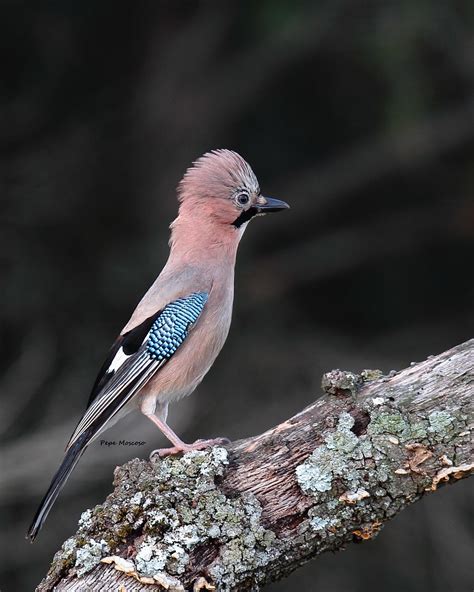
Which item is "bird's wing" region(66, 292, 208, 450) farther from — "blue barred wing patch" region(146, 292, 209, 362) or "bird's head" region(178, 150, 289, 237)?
"bird's head" region(178, 150, 289, 237)

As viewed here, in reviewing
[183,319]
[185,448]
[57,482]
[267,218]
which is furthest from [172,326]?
[267,218]

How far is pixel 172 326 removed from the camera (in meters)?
4.64

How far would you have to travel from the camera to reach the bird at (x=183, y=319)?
14.3 ft

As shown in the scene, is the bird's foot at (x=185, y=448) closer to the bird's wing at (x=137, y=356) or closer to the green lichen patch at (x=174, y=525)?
the bird's wing at (x=137, y=356)

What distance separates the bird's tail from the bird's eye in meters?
1.43

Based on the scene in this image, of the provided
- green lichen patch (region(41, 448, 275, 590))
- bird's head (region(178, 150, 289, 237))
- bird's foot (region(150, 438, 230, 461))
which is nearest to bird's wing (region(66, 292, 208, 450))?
bird's foot (region(150, 438, 230, 461))

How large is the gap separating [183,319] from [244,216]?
2.41 feet

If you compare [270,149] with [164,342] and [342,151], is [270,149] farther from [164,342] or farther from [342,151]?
[164,342]

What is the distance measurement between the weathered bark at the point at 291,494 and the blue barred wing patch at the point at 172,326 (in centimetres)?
114

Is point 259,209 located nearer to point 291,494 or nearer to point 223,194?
point 223,194

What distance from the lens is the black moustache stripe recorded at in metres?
5.13

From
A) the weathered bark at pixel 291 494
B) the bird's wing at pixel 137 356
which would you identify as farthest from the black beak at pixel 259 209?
the weathered bark at pixel 291 494

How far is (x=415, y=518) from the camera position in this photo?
6977mm

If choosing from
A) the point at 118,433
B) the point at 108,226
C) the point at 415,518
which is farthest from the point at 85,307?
the point at 415,518
